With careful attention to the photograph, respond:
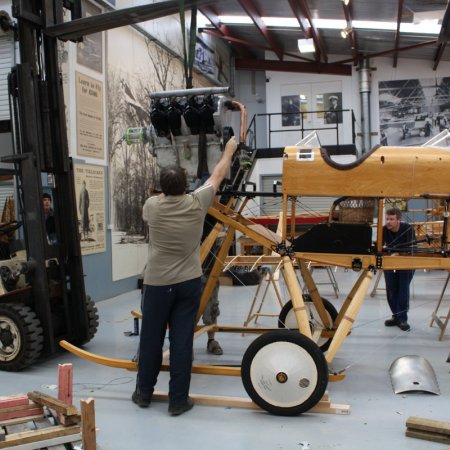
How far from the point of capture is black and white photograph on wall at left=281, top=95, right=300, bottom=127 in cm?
1738

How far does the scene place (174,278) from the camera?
3.53 m

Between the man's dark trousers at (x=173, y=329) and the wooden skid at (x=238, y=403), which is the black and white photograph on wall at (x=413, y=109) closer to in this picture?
the wooden skid at (x=238, y=403)

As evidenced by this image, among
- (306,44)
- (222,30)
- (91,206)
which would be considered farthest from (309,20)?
Answer: (91,206)

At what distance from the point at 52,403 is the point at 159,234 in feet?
4.10

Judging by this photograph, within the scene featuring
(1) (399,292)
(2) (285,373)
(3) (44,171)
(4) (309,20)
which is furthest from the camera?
(4) (309,20)

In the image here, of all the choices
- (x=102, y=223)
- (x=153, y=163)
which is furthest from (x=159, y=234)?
(x=153, y=163)

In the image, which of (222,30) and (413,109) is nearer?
(222,30)

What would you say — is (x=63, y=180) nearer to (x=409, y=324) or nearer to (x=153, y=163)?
(x=409, y=324)

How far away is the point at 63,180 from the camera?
5129 mm

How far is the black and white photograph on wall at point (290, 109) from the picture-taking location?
17.4m

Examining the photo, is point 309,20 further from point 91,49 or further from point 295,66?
point 91,49

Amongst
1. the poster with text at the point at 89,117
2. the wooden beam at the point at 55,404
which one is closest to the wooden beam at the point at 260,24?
the poster with text at the point at 89,117

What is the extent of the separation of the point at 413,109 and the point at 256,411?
49.0 ft

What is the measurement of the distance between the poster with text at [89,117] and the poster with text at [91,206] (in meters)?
0.30
